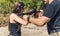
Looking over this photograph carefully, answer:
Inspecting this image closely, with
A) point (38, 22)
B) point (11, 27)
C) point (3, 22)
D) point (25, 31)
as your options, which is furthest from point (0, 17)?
point (38, 22)

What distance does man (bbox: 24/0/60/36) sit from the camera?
16.7 ft

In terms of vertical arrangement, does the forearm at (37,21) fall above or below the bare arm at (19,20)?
above

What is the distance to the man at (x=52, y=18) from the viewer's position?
16.7 ft

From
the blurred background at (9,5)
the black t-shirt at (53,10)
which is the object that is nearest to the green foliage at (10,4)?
the blurred background at (9,5)

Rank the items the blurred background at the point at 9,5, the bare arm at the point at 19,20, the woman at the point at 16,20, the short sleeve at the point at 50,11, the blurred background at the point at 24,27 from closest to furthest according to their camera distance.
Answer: the short sleeve at the point at 50,11, the bare arm at the point at 19,20, the woman at the point at 16,20, the blurred background at the point at 24,27, the blurred background at the point at 9,5

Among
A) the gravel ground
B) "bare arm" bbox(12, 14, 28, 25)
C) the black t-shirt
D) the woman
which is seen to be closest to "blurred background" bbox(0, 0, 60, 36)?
the gravel ground

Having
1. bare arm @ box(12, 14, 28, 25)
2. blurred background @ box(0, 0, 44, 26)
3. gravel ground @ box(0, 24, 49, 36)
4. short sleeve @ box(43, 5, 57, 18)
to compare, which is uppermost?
short sleeve @ box(43, 5, 57, 18)

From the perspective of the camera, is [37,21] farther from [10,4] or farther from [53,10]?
[10,4]

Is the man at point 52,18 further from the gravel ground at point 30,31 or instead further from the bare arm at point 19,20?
the gravel ground at point 30,31

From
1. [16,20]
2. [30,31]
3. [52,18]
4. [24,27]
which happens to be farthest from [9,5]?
[52,18]

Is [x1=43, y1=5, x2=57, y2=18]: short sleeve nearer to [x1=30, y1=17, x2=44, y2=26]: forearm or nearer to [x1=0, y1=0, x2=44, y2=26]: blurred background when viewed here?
[x1=30, y1=17, x2=44, y2=26]: forearm

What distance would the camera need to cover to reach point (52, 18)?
5195mm

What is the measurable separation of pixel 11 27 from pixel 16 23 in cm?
14

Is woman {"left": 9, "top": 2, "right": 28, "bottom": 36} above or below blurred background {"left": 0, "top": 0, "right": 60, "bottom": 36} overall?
above
